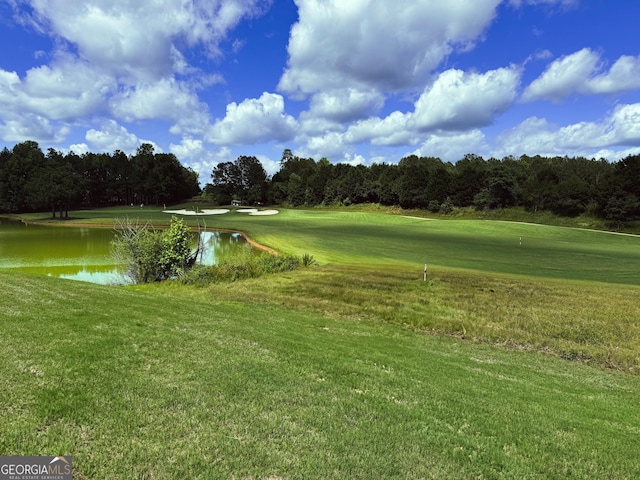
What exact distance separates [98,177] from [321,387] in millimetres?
121725

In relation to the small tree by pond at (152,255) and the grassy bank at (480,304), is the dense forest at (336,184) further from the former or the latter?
the small tree by pond at (152,255)

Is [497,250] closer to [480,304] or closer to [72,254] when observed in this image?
[480,304]

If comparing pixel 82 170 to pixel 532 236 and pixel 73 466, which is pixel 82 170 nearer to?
pixel 532 236

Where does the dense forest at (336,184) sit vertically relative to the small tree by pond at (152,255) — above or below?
above

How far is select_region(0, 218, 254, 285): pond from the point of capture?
2678 centimetres

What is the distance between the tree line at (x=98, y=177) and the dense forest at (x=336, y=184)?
10.0 inches

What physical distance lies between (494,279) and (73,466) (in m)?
20.3

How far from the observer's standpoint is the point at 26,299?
34.5 feet

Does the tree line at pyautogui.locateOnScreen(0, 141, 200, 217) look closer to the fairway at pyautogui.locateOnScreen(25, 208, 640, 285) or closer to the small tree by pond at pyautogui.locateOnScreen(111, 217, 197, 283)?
the fairway at pyautogui.locateOnScreen(25, 208, 640, 285)

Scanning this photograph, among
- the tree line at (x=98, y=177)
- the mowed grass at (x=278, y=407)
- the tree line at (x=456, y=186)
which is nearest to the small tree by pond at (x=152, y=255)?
the mowed grass at (x=278, y=407)

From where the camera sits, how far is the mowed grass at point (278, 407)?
424 centimetres

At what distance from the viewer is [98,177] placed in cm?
10788

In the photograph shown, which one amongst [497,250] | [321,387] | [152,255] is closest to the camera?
[321,387]

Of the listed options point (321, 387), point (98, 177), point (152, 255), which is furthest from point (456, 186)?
point (98, 177)
